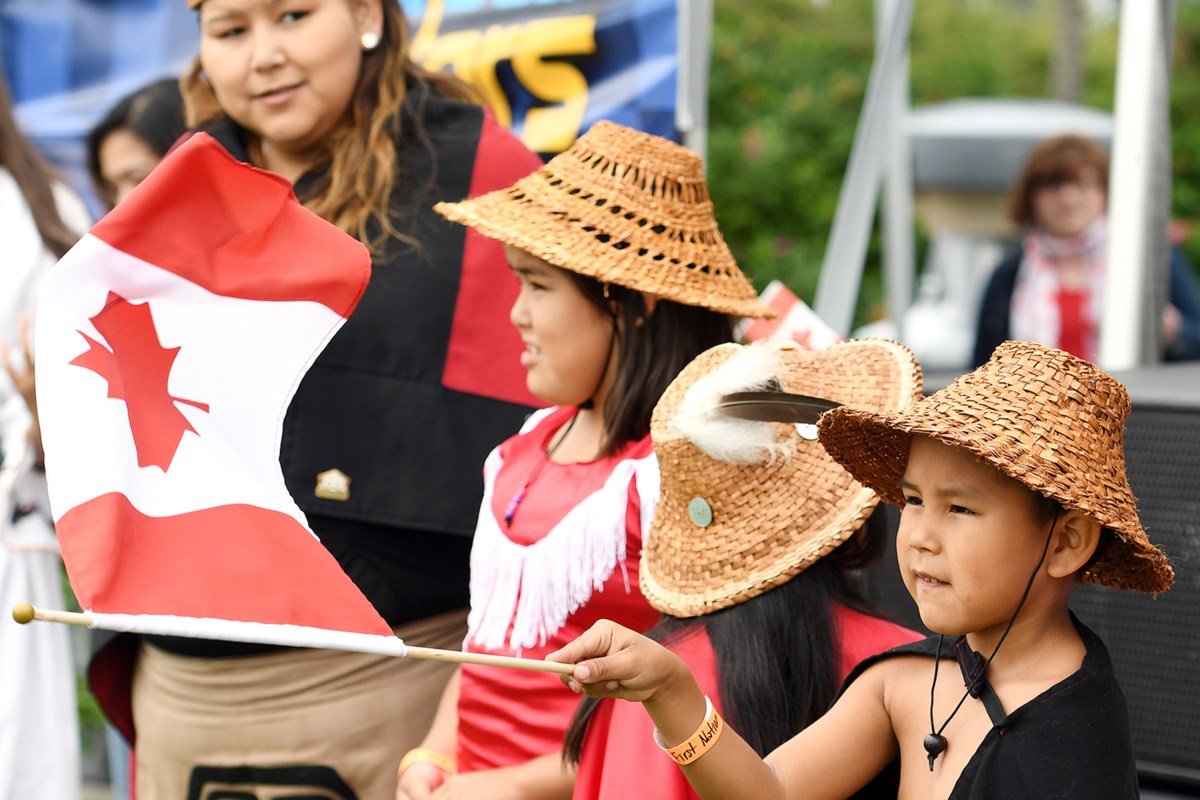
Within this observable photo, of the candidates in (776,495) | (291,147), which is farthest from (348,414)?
(776,495)

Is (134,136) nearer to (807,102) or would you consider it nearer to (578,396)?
(578,396)

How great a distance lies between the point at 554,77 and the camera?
381 centimetres

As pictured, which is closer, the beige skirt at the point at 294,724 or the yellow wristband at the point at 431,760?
the yellow wristband at the point at 431,760

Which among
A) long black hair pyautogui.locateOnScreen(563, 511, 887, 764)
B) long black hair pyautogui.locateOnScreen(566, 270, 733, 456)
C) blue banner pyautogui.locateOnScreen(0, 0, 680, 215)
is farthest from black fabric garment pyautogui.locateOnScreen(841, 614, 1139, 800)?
blue banner pyautogui.locateOnScreen(0, 0, 680, 215)

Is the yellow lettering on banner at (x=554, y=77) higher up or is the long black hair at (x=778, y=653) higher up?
the yellow lettering on banner at (x=554, y=77)

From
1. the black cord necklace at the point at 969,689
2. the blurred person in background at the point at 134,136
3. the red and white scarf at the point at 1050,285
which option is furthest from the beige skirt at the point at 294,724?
the red and white scarf at the point at 1050,285

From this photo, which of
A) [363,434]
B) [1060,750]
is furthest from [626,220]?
[1060,750]

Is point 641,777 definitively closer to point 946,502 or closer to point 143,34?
point 946,502

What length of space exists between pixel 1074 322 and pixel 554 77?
6.70ft

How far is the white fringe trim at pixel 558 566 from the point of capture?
2.14 m

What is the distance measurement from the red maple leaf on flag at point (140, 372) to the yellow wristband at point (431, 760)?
2.46ft

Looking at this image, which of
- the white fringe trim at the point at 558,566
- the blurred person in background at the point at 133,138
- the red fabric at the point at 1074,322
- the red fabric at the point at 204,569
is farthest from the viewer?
the red fabric at the point at 1074,322

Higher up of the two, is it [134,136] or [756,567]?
[134,136]

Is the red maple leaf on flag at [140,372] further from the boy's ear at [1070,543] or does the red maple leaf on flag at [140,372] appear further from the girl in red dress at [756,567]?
the boy's ear at [1070,543]
